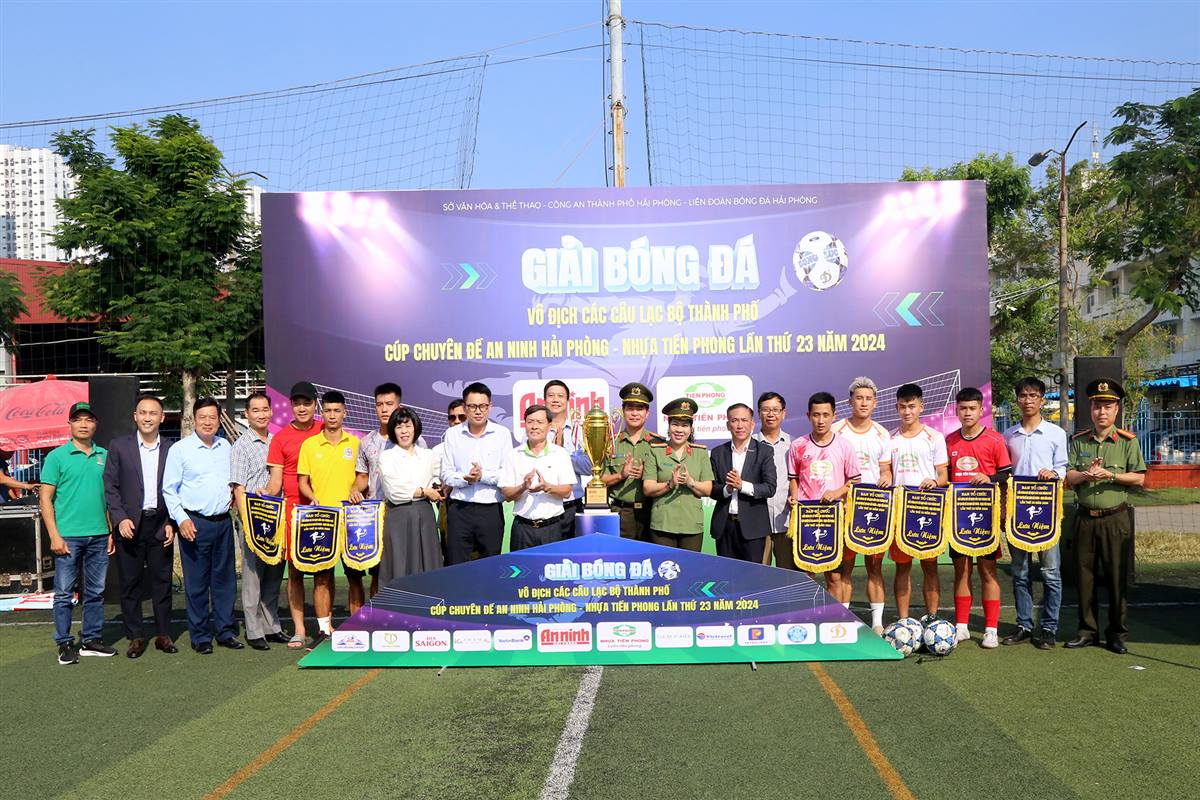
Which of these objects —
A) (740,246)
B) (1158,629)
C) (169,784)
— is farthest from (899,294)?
(169,784)

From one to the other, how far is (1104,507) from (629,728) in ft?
10.9

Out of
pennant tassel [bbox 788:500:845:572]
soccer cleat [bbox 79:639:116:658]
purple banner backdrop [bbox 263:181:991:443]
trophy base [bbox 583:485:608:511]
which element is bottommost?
soccer cleat [bbox 79:639:116:658]

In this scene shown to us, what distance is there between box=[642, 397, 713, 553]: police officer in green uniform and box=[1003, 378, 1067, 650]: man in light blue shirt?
1.90 meters

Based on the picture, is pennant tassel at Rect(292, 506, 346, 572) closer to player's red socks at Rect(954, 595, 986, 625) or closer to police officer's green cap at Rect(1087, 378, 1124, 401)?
player's red socks at Rect(954, 595, 986, 625)

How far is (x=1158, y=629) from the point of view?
21.2 ft

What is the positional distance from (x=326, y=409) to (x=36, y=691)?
A: 218cm

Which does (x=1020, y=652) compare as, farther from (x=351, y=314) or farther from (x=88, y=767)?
(x=351, y=314)

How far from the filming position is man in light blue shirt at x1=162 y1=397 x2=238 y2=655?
6266mm

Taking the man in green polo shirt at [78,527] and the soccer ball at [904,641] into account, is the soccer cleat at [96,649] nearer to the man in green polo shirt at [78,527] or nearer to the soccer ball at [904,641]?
the man in green polo shirt at [78,527]

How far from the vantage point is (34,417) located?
14.6m

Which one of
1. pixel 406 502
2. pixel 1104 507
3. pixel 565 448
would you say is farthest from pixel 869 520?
pixel 406 502

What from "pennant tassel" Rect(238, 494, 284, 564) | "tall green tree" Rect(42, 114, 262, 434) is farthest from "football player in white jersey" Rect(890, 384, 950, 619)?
"tall green tree" Rect(42, 114, 262, 434)

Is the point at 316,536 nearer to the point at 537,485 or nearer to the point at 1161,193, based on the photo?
the point at 537,485

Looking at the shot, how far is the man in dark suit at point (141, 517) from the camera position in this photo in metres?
6.25
